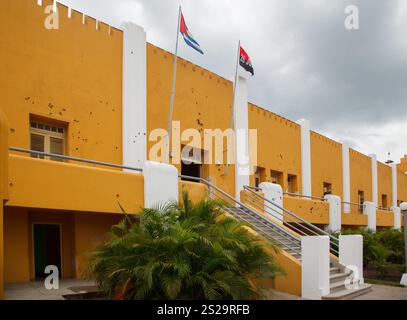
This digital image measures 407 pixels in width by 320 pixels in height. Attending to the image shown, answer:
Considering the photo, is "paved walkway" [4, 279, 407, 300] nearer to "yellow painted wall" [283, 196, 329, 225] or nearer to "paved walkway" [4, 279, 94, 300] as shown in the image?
"paved walkway" [4, 279, 94, 300]

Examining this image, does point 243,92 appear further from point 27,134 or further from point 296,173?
point 27,134

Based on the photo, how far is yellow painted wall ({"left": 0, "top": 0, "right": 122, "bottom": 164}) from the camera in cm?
A: 1132

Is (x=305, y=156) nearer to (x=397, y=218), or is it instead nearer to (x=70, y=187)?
(x=397, y=218)

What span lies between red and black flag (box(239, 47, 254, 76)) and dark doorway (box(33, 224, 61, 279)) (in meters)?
9.62

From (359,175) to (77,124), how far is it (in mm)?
22675

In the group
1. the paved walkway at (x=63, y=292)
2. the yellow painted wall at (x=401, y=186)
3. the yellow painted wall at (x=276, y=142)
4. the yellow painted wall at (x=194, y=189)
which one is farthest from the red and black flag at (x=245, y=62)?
the yellow painted wall at (x=401, y=186)

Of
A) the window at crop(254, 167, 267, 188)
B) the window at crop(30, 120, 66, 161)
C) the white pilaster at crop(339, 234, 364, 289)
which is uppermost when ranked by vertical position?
the window at crop(30, 120, 66, 161)

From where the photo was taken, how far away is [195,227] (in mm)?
8945

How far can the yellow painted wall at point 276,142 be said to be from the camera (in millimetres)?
20172

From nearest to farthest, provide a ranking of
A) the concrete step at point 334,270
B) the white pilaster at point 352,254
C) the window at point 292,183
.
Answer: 1. the concrete step at point 334,270
2. the white pilaster at point 352,254
3. the window at point 292,183

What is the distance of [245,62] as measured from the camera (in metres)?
17.8

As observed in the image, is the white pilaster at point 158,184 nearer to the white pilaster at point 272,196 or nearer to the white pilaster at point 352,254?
the white pilaster at point 352,254

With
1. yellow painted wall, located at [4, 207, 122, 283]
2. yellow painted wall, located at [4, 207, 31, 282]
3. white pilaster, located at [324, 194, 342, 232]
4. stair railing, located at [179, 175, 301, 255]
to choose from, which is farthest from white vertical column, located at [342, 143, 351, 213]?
yellow painted wall, located at [4, 207, 31, 282]

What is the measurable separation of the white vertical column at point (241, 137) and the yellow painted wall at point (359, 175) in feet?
40.8
